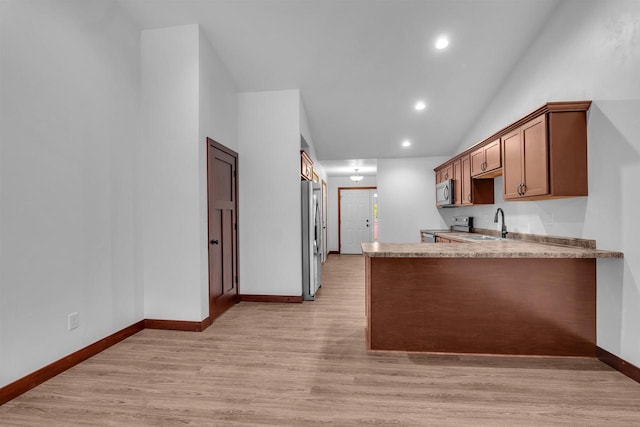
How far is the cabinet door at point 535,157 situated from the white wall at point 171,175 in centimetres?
313

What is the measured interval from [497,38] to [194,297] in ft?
13.8

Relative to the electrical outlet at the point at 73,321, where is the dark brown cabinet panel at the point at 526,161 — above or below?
above

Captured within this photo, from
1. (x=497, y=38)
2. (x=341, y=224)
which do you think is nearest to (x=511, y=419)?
(x=497, y=38)

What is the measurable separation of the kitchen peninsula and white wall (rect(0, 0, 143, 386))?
225 centimetres

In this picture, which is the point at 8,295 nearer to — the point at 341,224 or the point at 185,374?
the point at 185,374

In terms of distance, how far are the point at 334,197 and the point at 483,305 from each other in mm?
6951

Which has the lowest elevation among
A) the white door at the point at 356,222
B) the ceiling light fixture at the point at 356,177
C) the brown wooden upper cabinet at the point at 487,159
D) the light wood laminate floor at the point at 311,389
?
the light wood laminate floor at the point at 311,389

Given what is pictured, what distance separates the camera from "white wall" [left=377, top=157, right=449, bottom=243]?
20.8ft

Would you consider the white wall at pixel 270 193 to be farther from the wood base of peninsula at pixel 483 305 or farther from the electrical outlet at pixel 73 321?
the electrical outlet at pixel 73 321

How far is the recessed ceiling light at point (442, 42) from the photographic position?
329 cm

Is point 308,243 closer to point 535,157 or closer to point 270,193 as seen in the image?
point 270,193

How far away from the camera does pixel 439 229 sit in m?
6.27

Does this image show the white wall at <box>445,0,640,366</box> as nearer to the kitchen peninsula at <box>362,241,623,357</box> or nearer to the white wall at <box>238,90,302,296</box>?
the kitchen peninsula at <box>362,241,623,357</box>

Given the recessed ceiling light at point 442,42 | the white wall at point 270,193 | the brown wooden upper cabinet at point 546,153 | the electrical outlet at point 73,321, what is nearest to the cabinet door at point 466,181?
the brown wooden upper cabinet at point 546,153
